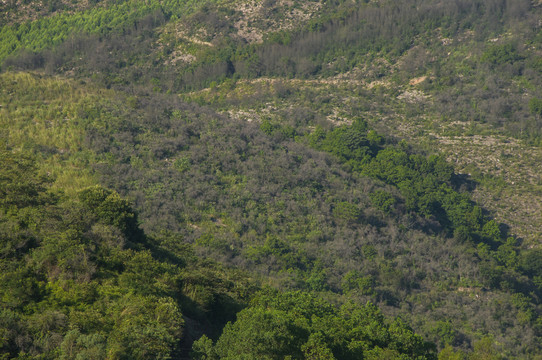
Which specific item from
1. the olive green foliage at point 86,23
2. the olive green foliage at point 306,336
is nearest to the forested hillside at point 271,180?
the olive green foliage at point 306,336

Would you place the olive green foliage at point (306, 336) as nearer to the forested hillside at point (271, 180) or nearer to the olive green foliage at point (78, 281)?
the forested hillside at point (271, 180)

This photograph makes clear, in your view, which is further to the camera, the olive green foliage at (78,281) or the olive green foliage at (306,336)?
the olive green foliage at (306,336)

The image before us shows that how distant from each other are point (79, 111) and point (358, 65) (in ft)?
136

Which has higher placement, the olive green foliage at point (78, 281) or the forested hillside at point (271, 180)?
the olive green foliage at point (78, 281)

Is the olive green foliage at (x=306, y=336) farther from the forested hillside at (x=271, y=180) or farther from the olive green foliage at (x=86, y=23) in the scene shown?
the olive green foliage at (x=86, y=23)

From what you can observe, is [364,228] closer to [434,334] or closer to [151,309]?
[434,334]

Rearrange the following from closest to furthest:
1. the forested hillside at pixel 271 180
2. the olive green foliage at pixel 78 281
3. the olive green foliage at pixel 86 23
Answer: the olive green foliage at pixel 78 281
the forested hillside at pixel 271 180
the olive green foliage at pixel 86 23

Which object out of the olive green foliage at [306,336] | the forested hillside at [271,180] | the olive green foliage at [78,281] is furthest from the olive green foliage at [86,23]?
the olive green foliage at [306,336]

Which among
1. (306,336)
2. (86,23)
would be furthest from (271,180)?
(86,23)

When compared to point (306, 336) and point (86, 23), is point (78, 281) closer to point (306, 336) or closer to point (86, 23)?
point (306, 336)

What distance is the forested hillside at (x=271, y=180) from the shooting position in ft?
→ 67.1

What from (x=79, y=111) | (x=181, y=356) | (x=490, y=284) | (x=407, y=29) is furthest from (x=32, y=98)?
(x=407, y=29)

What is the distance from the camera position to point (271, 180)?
5153 cm

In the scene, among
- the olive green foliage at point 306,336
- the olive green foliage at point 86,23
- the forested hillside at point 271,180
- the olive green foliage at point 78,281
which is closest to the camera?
the olive green foliage at point 78,281
